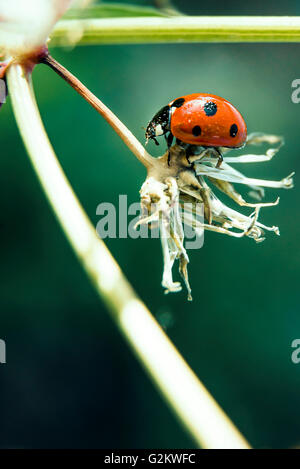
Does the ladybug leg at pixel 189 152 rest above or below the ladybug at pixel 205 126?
below

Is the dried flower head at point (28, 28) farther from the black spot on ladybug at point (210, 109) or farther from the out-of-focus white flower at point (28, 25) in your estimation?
the black spot on ladybug at point (210, 109)

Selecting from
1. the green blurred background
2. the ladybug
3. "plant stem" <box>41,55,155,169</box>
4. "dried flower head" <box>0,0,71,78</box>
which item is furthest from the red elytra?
the green blurred background

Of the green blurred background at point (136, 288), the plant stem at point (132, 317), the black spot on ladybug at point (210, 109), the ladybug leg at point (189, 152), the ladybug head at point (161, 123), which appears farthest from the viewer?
the green blurred background at point (136, 288)

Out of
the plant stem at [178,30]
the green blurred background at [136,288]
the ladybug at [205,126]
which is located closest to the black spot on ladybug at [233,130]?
the ladybug at [205,126]

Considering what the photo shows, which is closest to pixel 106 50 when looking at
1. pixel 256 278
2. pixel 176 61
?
pixel 176 61

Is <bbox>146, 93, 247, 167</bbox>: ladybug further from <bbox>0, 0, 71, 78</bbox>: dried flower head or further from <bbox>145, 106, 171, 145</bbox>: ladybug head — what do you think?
<bbox>0, 0, 71, 78</bbox>: dried flower head

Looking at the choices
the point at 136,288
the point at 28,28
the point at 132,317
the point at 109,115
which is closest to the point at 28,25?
the point at 28,28

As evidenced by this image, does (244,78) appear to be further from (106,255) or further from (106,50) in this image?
(106,255)

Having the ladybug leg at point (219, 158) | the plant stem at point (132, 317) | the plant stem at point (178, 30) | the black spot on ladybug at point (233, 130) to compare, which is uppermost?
the plant stem at point (178, 30)
